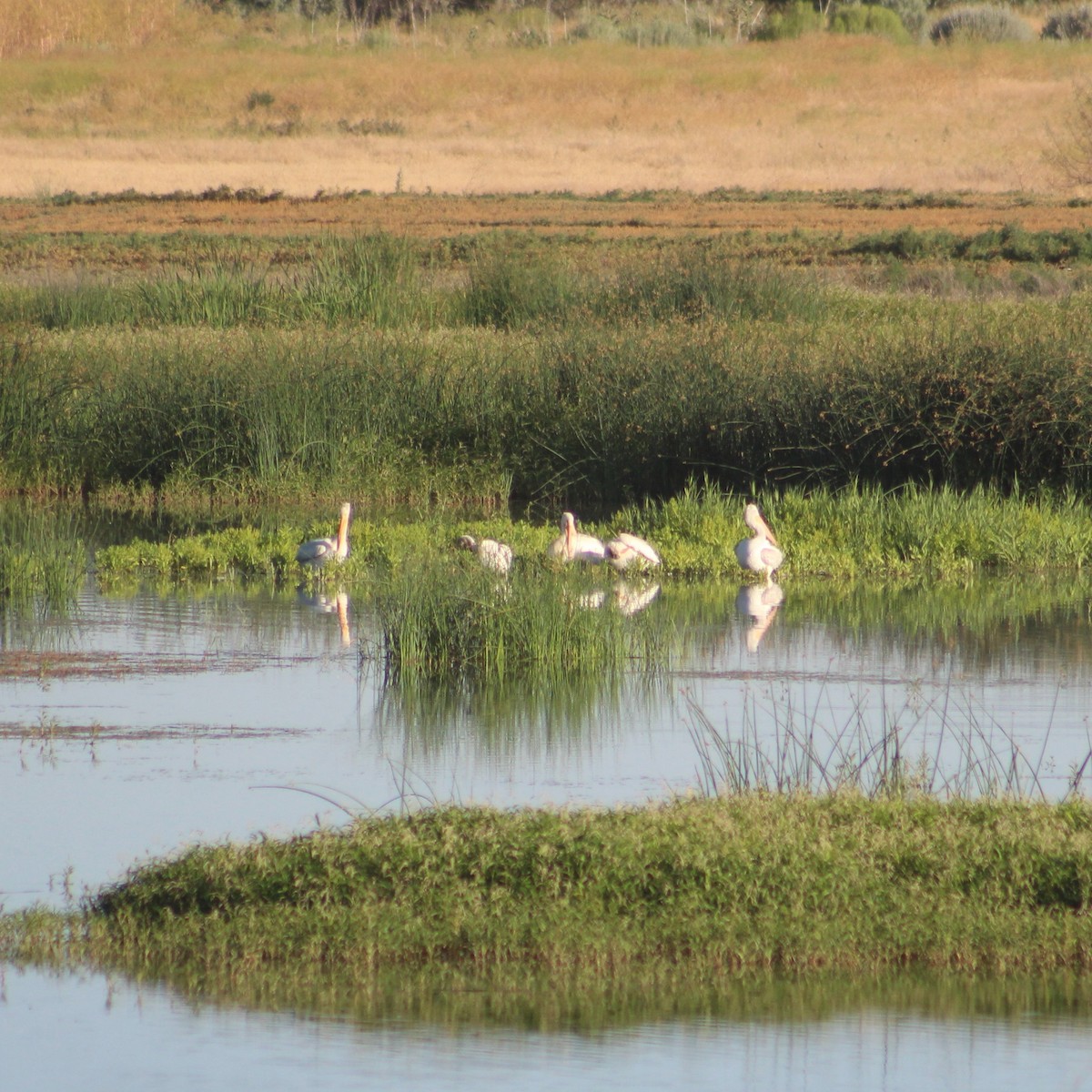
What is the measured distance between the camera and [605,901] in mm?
6414

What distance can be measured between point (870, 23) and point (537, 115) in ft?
44.6

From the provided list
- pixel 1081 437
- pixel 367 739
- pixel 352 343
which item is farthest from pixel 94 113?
pixel 367 739

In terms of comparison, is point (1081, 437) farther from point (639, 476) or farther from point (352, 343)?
point (352, 343)

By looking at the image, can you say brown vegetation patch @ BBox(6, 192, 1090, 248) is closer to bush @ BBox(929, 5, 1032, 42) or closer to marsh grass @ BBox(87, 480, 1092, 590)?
marsh grass @ BBox(87, 480, 1092, 590)

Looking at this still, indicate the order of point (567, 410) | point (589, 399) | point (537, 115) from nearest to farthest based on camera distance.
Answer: point (589, 399) < point (567, 410) < point (537, 115)

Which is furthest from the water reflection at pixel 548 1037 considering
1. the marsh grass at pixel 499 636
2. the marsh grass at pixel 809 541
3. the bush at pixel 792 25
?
the bush at pixel 792 25

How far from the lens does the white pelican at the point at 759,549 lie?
13.6m

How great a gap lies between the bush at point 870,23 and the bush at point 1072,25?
213 inches

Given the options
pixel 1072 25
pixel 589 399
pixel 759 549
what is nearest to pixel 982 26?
pixel 1072 25

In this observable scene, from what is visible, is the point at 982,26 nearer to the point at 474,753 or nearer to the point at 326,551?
the point at 326,551

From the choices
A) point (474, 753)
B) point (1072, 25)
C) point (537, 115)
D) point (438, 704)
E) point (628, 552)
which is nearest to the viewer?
point (474, 753)

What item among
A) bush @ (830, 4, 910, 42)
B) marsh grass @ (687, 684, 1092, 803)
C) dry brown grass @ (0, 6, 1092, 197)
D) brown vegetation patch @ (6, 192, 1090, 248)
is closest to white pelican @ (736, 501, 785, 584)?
marsh grass @ (687, 684, 1092, 803)

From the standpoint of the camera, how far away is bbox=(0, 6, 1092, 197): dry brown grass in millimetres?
51562

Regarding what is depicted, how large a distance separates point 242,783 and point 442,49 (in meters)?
58.8
